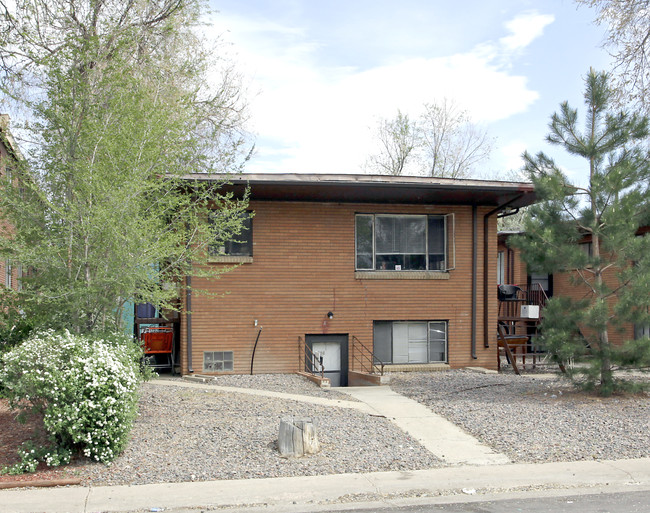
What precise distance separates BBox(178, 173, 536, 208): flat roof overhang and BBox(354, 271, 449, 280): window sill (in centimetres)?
185

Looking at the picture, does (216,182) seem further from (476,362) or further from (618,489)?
(476,362)

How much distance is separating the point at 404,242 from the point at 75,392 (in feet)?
35.9

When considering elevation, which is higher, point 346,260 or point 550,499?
point 346,260

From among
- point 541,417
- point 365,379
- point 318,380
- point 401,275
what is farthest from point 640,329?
point 318,380

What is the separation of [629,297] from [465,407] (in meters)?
3.47

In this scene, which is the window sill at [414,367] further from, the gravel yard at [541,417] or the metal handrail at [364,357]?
the gravel yard at [541,417]

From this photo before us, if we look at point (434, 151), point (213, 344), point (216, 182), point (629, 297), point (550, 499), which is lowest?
point (550, 499)

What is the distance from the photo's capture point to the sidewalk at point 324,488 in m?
6.79

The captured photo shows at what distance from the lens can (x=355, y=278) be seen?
656 inches

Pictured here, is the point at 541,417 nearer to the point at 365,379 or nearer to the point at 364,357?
the point at 365,379

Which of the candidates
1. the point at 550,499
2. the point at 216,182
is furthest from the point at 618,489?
the point at 216,182

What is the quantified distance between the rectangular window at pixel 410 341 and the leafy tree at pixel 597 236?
4.86 meters

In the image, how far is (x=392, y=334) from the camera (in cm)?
1697

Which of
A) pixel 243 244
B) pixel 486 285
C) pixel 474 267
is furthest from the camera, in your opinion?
pixel 486 285
